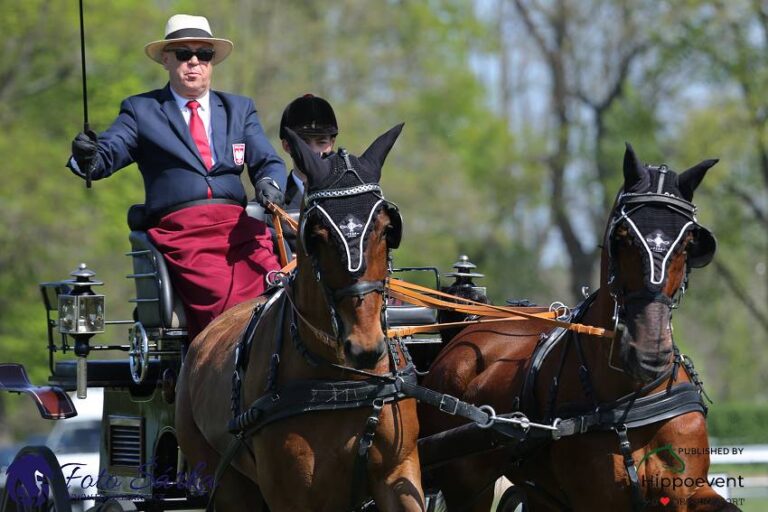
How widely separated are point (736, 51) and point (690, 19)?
1.24 m

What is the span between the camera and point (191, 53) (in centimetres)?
774

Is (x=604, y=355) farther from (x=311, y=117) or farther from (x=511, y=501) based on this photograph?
(x=311, y=117)

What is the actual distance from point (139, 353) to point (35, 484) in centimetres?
137

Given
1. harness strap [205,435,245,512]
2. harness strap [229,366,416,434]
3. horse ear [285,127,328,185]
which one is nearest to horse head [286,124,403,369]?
horse ear [285,127,328,185]

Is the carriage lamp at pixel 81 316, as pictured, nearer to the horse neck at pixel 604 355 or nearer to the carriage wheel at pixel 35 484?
the carriage wheel at pixel 35 484

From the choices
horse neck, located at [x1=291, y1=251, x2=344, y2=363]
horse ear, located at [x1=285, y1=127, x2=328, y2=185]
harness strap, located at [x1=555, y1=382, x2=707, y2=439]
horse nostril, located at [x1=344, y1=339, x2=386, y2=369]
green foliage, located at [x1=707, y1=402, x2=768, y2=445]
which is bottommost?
green foliage, located at [x1=707, y1=402, x2=768, y2=445]

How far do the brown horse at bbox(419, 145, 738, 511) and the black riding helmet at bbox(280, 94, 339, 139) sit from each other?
6.94ft

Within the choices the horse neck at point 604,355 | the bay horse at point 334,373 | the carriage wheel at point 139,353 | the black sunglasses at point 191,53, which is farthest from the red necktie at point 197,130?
the horse neck at point 604,355

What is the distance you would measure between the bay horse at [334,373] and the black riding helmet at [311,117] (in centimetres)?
173

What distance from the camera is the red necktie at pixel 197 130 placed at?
775cm

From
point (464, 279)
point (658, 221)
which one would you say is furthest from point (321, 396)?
point (464, 279)

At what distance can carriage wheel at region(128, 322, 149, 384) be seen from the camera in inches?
290

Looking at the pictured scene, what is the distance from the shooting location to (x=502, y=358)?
7090 mm

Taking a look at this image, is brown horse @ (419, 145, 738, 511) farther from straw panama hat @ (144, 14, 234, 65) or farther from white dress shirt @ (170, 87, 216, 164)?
straw panama hat @ (144, 14, 234, 65)
